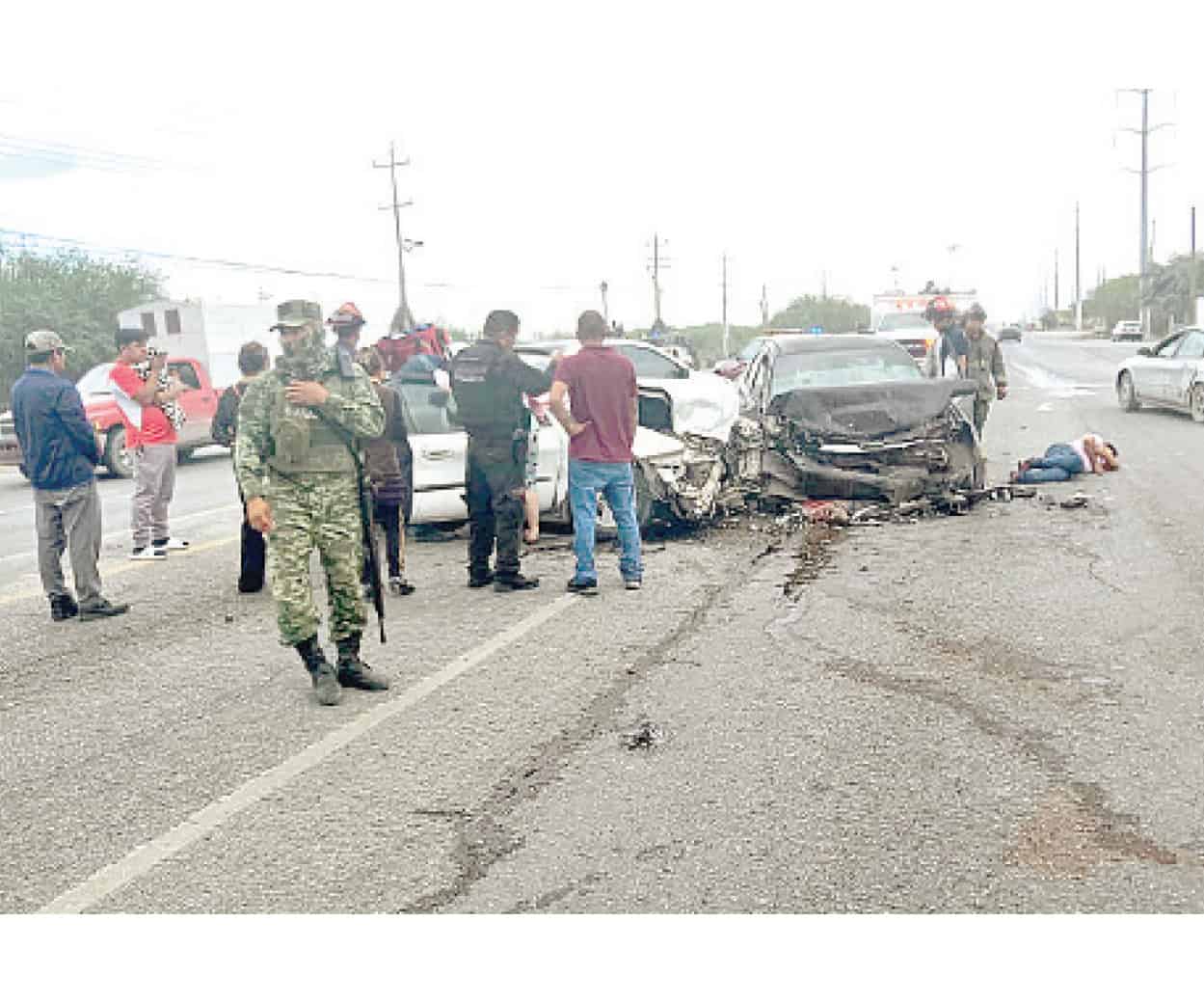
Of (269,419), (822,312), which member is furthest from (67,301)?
(822,312)

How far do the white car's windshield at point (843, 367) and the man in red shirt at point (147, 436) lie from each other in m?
5.11

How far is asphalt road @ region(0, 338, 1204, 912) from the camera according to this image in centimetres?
339

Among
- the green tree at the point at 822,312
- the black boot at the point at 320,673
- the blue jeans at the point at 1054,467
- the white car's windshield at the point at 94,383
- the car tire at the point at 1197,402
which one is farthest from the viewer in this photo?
the green tree at the point at 822,312

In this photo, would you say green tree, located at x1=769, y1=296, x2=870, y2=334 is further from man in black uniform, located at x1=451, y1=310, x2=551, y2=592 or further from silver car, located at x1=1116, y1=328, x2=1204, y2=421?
man in black uniform, located at x1=451, y1=310, x2=551, y2=592

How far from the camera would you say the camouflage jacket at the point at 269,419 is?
5.39 metres

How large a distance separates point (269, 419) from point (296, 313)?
48 centimetres

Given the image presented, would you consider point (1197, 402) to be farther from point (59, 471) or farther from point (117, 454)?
point (117, 454)

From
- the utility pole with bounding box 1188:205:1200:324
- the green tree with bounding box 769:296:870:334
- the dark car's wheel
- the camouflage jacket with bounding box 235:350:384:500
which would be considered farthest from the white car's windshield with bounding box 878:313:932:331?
the green tree with bounding box 769:296:870:334

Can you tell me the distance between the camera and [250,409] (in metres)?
5.41

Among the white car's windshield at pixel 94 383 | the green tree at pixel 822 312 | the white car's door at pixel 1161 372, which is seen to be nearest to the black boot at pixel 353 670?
the white car's windshield at pixel 94 383

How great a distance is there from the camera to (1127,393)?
1939 cm

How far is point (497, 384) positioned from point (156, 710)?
9.96 feet

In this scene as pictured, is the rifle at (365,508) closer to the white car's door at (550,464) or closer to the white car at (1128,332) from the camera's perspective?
the white car's door at (550,464)

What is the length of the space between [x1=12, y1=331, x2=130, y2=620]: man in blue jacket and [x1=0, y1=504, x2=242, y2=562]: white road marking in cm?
324
